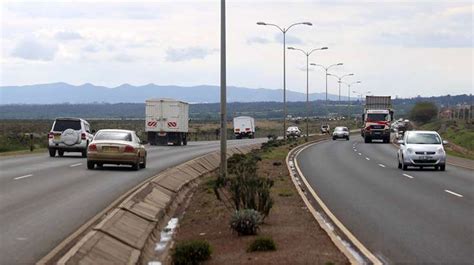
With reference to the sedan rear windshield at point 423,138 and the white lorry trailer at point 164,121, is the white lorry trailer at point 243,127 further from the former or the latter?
the sedan rear windshield at point 423,138

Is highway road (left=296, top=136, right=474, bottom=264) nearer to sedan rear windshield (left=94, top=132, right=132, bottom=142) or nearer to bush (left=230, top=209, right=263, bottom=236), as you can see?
bush (left=230, top=209, right=263, bottom=236)

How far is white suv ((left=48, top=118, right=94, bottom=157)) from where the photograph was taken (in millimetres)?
39969

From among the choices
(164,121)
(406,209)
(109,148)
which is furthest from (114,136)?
(164,121)

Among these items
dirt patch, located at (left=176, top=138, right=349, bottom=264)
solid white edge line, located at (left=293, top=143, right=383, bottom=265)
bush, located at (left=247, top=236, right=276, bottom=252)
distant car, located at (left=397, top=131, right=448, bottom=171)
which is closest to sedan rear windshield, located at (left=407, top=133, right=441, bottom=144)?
distant car, located at (left=397, top=131, right=448, bottom=171)

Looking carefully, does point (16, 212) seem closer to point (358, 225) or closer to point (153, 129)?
point (358, 225)

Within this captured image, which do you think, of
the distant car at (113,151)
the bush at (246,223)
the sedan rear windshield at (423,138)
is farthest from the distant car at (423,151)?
the bush at (246,223)

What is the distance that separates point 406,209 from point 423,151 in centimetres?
1641

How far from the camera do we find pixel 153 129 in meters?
66.2

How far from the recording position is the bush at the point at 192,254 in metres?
12.2

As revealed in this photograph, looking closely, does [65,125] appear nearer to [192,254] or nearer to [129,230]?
[129,230]

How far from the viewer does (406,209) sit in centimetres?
1944

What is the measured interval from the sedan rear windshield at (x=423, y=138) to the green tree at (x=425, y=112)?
141776 millimetres

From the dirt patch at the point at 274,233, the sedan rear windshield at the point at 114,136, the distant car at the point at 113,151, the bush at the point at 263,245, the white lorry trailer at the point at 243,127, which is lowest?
the white lorry trailer at the point at 243,127

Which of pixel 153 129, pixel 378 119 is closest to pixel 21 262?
pixel 153 129
